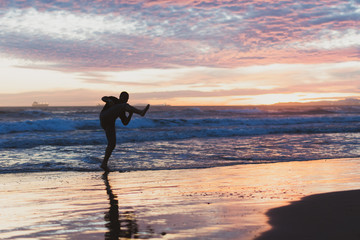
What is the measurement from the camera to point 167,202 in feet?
15.6

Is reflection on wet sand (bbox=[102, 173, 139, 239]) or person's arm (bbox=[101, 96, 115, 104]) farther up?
person's arm (bbox=[101, 96, 115, 104])

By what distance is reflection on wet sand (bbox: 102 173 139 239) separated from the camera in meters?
3.33

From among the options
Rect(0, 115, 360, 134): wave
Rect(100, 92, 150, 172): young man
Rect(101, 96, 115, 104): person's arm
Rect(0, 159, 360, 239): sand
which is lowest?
Rect(0, 159, 360, 239): sand

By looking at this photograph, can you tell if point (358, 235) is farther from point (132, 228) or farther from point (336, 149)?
point (336, 149)

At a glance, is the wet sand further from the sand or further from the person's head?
the person's head

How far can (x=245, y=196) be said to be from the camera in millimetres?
5043

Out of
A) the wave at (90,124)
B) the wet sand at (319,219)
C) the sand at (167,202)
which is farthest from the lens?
the wave at (90,124)

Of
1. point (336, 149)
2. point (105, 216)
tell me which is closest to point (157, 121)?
point (336, 149)

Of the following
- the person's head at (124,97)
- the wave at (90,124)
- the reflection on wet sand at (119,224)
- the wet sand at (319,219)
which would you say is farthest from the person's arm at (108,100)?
the wave at (90,124)

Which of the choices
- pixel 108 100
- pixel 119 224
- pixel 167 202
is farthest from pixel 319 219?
pixel 108 100

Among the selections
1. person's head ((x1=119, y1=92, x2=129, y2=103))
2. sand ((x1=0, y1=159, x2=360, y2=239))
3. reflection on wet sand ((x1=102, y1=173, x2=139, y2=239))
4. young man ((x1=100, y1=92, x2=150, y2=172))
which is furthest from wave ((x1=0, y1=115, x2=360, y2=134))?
reflection on wet sand ((x1=102, y1=173, x2=139, y2=239))

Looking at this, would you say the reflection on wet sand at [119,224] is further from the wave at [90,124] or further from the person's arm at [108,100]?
the wave at [90,124]

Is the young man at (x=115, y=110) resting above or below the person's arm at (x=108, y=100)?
below

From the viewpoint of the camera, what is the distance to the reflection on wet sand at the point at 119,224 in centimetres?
333
